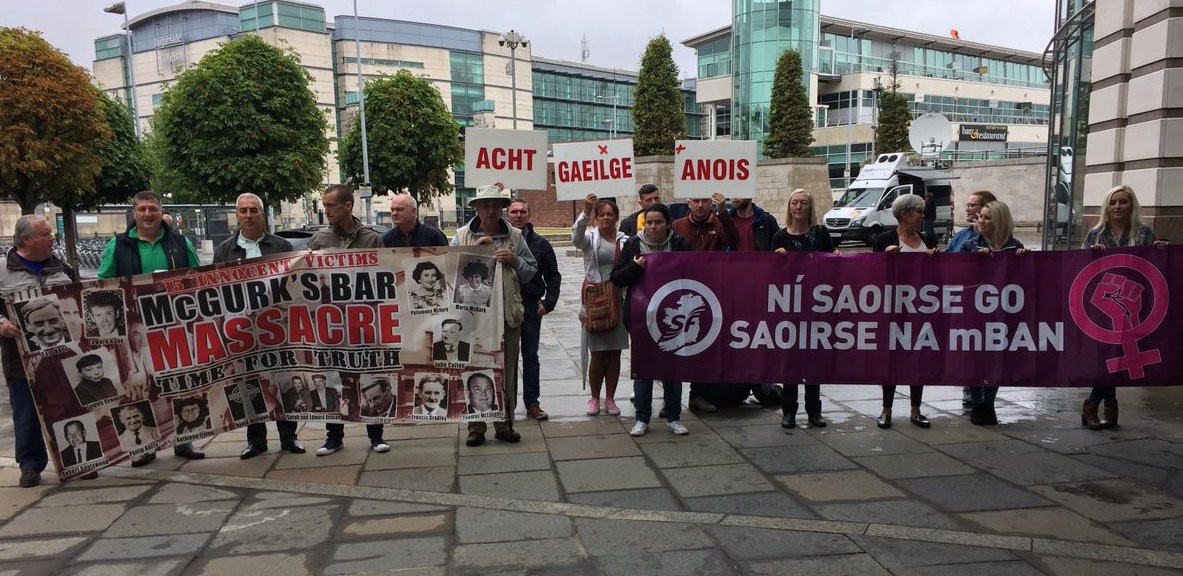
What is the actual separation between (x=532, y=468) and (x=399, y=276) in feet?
5.43

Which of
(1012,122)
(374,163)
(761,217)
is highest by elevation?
(1012,122)

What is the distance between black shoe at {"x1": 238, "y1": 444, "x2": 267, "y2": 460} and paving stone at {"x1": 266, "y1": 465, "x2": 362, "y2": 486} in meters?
0.43

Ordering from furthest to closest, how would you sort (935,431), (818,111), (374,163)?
(818,111)
(374,163)
(935,431)

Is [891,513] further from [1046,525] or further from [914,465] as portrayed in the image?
[914,465]

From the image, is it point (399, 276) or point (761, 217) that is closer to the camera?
point (399, 276)

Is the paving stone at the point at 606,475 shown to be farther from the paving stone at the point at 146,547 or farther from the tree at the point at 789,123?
the tree at the point at 789,123

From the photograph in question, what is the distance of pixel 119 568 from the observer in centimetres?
365

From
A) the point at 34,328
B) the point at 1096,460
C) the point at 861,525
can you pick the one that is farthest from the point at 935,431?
the point at 34,328

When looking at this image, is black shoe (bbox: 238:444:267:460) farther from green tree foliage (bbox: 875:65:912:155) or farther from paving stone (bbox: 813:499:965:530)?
green tree foliage (bbox: 875:65:912:155)

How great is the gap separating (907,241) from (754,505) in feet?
8.81

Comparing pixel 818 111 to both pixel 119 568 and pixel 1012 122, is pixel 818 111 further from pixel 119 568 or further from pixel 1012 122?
pixel 119 568

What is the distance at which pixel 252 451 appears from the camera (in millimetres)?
5422

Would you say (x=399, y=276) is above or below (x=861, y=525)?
above

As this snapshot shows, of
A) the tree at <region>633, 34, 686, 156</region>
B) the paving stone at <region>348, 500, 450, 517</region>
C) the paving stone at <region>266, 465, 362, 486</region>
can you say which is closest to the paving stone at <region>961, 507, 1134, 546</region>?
the paving stone at <region>348, 500, 450, 517</region>
